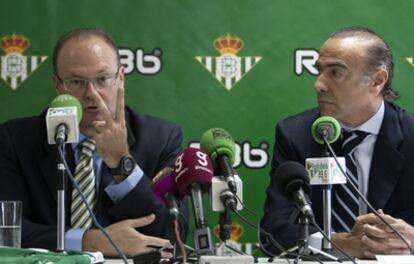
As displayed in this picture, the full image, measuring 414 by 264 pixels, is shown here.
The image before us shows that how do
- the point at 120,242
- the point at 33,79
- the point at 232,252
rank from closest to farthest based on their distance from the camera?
the point at 232,252, the point at 120,242, the point at 33,79

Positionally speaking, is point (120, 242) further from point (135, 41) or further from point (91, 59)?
point (135, 41)

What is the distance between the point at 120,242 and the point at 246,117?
125cm

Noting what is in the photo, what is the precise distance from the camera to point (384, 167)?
11.4 feet

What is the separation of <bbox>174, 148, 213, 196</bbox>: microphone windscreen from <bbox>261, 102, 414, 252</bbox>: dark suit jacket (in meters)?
1.30

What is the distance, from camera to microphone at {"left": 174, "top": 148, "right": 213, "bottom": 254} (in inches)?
77.8

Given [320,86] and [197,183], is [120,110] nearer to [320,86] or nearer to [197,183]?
[320,86]

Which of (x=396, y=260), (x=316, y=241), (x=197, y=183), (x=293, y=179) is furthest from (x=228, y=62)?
(x=197, y=183)

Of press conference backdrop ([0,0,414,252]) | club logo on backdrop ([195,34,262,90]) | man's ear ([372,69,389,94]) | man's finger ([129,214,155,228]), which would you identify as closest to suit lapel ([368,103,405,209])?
man's ear ([372,69,389,94])

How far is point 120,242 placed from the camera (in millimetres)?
2945

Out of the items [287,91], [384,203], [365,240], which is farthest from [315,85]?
[365,240]

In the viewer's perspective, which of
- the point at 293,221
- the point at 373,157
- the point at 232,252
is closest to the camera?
Result: the point at 232,252

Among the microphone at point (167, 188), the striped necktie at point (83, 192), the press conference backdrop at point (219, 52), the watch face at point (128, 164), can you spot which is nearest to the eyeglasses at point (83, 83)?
the striped necktie at point (83, 192)

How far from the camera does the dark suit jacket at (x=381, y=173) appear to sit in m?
3.39

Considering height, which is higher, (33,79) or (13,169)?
(33,79)
